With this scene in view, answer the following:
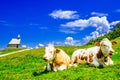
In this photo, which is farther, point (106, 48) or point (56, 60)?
point (56, 60)

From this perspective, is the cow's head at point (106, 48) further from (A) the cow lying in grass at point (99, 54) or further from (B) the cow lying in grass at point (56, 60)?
(B) the cow lying in grass at point (56, 60)

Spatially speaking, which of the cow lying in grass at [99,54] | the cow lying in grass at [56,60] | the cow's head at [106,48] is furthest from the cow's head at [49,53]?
the cow's head at [106,48]

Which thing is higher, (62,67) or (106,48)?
(106,48)

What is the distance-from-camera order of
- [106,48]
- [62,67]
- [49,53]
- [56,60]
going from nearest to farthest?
[49,53]
[106,48]
[62,67]
[56,60]

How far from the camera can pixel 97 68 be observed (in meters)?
25.1

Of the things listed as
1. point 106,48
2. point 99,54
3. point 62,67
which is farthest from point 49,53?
point 106,48

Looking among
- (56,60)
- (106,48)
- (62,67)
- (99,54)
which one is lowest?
(62,67)

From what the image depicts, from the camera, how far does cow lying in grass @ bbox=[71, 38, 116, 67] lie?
83.9 feet

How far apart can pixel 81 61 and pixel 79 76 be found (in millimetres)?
7278

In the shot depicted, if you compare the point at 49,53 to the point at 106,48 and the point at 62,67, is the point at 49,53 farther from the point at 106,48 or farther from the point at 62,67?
the point at 106,48

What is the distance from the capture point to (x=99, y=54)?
26344 mm

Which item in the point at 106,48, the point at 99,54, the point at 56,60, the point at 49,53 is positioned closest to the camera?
the point at 49,53

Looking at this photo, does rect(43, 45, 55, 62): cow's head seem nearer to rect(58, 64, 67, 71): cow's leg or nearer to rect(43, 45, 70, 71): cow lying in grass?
rect(43, 45, 70, 71): cow lying in grass

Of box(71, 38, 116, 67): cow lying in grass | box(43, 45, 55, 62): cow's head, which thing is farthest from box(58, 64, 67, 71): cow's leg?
box(71, 38, 116, 67): cow lying in grass
